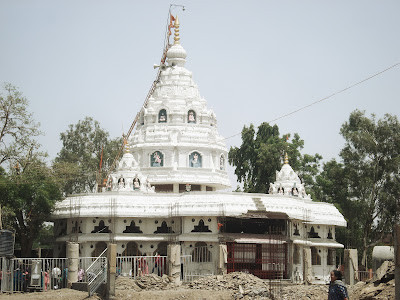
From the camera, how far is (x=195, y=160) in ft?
190

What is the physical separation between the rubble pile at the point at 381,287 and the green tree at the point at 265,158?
1541 inches

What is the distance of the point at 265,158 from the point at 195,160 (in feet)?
39.6

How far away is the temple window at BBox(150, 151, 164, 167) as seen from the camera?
190ft

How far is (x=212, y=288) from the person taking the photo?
123ft

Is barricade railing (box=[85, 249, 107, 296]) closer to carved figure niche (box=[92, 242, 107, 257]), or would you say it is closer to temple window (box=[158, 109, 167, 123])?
carved figure niche (box=[92, 242, 107, 257])

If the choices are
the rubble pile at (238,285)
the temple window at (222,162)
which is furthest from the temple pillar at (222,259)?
the temple window at (222,162)

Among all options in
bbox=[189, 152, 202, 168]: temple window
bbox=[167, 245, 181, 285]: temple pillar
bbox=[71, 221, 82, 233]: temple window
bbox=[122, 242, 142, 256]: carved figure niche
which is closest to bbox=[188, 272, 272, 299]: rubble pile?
bbox=[167, 245, 181, 285]: temple pillar

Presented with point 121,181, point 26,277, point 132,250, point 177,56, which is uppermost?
point 177,56

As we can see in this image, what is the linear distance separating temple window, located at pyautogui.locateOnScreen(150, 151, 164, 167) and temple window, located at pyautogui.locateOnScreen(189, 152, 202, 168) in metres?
2.07

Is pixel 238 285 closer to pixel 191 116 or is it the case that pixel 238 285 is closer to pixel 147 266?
pixel 147 266

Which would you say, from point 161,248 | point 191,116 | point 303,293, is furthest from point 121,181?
point 303,293

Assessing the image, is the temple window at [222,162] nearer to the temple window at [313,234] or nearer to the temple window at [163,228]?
the temple window at [313,234]

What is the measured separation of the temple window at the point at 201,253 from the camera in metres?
48.1

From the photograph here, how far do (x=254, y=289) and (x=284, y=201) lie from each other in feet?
48.8
